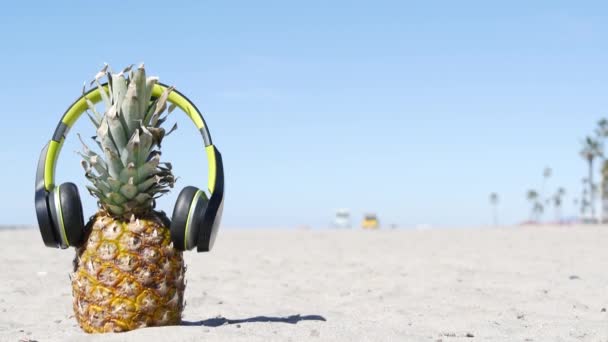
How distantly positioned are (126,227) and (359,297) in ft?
14.5

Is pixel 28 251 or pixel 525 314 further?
pixel 28 251

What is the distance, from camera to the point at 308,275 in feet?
37.5

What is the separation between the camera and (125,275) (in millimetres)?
5180

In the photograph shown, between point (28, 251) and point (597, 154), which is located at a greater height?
point (597, 154)

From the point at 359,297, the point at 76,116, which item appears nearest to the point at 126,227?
the point at 76,116

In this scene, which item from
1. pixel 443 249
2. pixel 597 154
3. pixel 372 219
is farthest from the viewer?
pixel 597 154

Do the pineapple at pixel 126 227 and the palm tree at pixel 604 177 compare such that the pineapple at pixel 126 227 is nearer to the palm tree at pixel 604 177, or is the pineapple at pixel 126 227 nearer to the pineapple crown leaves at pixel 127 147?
the pineapple crown leaves at pixel 127 147

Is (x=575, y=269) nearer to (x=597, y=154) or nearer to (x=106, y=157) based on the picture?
(x=106, y=157)

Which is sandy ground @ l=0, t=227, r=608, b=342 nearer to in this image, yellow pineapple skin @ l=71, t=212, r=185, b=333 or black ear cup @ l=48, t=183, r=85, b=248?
yellow pineapple skin @ l=71, t=212, r=185, b=333

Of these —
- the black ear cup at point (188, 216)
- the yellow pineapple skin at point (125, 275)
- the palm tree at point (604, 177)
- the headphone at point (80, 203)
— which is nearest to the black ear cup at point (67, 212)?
the headphone at point (80, 203)

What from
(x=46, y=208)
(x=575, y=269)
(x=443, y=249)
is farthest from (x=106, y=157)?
(x=443, y=249)

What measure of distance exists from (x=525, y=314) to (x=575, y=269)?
15.6ft

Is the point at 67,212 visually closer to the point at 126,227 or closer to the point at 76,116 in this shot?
the point at 126,227

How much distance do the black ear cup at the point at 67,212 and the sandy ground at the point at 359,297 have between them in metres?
0.77
